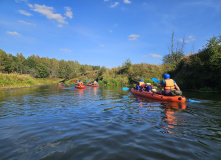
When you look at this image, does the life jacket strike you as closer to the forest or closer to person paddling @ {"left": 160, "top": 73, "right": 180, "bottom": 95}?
person paddling @ {"left": 160, "top": 73, "right": 180, "bottom": 95}

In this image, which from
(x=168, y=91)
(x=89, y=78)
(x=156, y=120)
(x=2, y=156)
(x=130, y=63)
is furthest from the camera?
(x=89, y=78)

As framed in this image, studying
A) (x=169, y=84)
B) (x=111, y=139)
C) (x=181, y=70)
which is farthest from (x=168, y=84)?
(x=181, y=70)

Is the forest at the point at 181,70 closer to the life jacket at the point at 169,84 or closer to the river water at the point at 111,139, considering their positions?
the life jacket at the point at 169,84

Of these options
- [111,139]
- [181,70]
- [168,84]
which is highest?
[181,70]

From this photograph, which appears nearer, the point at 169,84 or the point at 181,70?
the point at 169,84

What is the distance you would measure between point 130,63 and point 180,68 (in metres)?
11.5

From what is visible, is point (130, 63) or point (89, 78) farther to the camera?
point (89, 78)

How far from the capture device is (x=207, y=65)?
15.7 m

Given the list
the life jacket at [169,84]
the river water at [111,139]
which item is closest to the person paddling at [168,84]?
the life jacket at [169,84]

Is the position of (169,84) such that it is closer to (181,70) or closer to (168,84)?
(168,84)

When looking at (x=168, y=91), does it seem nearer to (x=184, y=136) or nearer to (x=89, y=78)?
(x=184, y=136)

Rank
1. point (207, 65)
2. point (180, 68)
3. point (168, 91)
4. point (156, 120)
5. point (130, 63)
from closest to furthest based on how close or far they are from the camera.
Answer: point (156, 120) → point (168, 91) → point (207, 65) → point (180, 68) → point (130, 63)

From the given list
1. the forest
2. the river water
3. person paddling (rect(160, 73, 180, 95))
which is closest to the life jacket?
person paddling (rect(160, 73, 180, 95))

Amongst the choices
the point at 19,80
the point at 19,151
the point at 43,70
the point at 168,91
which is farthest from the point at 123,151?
the point at 43,70
